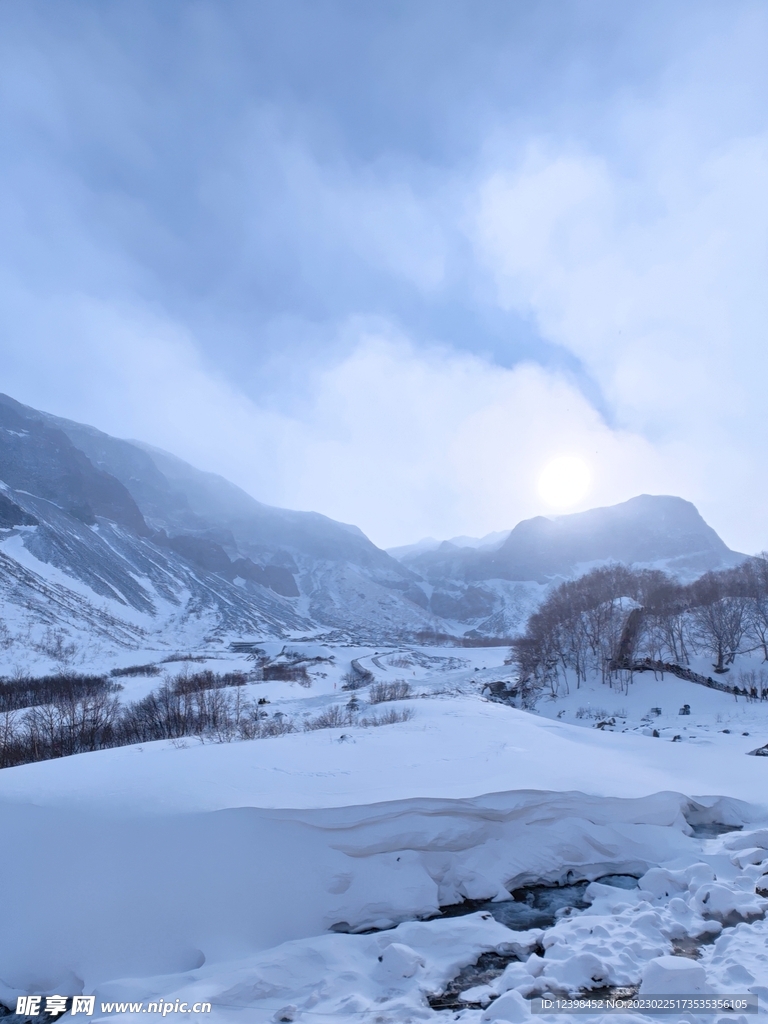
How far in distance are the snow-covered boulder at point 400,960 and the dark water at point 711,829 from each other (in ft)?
23.2

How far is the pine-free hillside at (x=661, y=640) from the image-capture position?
41.6 meters

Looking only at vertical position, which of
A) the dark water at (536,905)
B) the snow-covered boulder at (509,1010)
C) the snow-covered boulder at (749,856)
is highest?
the snow-covered boulder at (509,1010)

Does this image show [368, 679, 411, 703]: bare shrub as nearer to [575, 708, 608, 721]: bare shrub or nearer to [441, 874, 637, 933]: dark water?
[575, 708, 608, 721]: bare shrub

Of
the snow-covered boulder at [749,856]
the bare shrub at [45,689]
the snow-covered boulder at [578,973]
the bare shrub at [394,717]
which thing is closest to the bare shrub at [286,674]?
the bare shrub at [45,689]

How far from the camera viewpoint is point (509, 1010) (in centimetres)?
557

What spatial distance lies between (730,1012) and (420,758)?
26.1ft

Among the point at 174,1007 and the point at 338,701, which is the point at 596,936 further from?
the point at 338,701

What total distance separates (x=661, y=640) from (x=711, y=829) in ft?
135

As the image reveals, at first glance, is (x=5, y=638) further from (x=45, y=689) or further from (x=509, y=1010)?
(x=509, y=1010)

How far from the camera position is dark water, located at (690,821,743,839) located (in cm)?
1054

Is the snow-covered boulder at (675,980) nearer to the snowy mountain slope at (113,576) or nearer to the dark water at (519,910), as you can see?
the dark water at (519,910)

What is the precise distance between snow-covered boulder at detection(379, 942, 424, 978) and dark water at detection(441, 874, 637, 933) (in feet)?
5.45

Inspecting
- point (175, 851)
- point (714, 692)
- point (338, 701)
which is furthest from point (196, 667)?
point (175, 851)

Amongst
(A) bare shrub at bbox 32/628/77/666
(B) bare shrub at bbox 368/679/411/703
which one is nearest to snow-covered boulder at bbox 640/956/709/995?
(B) bare shrub at bbox 368/679/411/703
